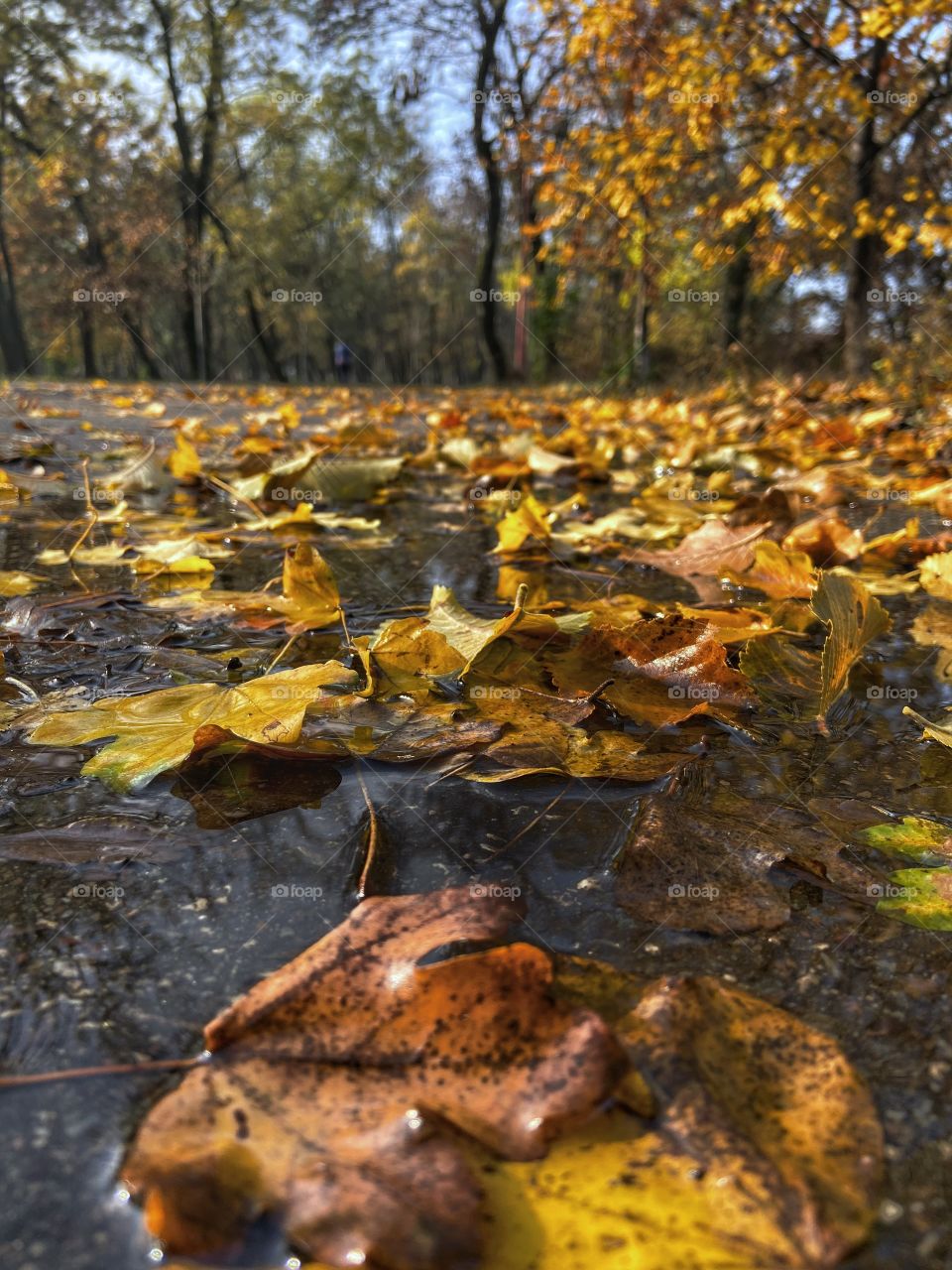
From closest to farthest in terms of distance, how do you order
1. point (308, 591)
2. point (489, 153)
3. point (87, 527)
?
point (308, 591) < point (87, 527) < point (489, 153)

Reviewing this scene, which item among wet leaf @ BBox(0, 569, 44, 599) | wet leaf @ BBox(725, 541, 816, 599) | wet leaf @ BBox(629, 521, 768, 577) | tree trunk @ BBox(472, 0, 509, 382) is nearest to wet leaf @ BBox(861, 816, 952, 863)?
wet leaf @ BBox(725, 541, 816, 599)

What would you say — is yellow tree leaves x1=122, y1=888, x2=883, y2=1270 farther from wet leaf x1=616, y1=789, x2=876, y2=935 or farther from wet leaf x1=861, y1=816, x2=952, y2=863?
wet leaf x1=861, y1=816, x2=952, y2=863

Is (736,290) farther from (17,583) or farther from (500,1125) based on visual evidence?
(500,1125)

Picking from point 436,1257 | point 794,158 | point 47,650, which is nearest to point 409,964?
point 436,1257

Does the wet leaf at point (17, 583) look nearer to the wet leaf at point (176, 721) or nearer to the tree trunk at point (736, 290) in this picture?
the wet leaf at point (176, 721)

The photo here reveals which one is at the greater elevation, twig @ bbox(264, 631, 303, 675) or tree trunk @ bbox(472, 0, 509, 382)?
tree trunk @ bbox(472, 0, 509, 382)

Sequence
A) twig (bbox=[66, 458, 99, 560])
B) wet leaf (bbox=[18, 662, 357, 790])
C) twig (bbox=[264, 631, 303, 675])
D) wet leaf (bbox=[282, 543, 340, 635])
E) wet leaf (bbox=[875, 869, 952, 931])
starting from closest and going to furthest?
1. wet leaf (bbox=[875, 869, 952, 931])
2. wet leaf (bbox=[18, 662, 357, 790])
3. twig (bbox=[264, 631, 303, 675])
4. wet leaf (bbox=[282, 543, 340, 635])
5. twig (bbox=[66, 458, 99, 560])

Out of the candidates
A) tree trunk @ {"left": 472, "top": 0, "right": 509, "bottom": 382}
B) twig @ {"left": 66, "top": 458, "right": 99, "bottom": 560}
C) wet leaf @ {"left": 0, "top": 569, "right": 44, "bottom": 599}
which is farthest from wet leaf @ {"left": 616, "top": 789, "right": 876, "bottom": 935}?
tree trunk @ {"left": 472, "top": 0, "right": 509, "bottom": 382}

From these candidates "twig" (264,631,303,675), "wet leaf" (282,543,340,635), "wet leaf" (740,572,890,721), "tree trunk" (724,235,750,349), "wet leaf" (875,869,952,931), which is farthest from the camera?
"tree trunk" (724,235,750,349)

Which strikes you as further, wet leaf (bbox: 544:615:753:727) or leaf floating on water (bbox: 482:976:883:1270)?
wet leaf (bbox: 544:615:753:727)

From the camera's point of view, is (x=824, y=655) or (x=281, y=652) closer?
(x=824, y=655)

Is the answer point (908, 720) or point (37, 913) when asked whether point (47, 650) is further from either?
point (908, 720)

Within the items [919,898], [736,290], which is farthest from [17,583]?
[736,290]

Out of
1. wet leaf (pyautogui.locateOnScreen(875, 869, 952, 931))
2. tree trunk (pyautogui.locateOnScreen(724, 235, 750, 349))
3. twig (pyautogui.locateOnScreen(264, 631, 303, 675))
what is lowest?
wet leaf (pyautogui.locateOnScreen(875, 869, 952, 931))
